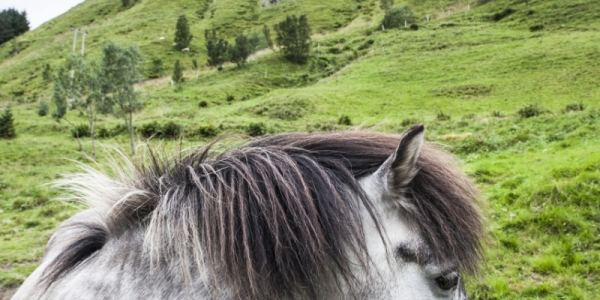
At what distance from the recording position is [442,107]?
22844 millimetres

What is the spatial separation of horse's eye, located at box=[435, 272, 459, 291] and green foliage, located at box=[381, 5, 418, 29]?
4940 centimetres

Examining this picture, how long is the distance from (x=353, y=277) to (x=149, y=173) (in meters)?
1.01

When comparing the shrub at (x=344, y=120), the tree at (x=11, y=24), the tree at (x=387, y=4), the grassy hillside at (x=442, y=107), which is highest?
the tree at (x=11, y=24)

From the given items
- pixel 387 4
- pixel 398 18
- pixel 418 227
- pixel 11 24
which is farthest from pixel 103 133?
pixel 11 24

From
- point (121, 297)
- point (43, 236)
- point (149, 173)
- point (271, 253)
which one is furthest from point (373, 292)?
point (43, 236)

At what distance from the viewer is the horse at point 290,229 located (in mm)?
1364

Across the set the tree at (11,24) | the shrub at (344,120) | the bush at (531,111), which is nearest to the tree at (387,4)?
the shrub at (344,120)

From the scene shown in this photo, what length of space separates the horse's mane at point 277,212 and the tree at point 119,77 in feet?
66.2

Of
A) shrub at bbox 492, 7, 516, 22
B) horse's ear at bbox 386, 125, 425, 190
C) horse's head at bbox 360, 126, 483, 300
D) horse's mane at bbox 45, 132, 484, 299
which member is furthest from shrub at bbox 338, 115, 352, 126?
shrub at bbox 492, 7, 516, 22

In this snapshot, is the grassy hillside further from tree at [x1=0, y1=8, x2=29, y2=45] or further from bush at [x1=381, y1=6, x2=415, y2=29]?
tree at [x1=0, y1=8, x2=29, y2=45]

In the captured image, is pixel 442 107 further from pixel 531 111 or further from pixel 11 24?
pixel 11 24

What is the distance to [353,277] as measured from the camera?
1376mm

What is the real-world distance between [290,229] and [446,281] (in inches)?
27.0

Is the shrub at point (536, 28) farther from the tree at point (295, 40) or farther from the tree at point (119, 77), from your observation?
the tree at point (119, 77)
